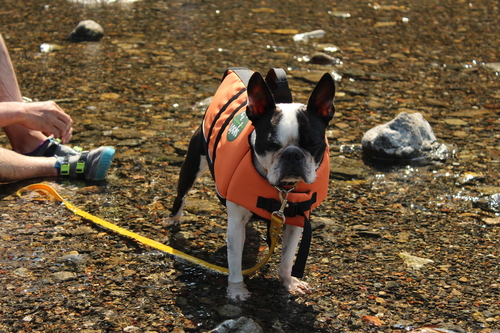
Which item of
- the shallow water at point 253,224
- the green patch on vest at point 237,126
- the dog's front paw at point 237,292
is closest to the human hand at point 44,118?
the shallow water at point 253,224

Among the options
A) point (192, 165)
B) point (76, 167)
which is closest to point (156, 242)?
point (192, 165)

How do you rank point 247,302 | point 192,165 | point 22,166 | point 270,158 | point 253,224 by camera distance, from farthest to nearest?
1. point 22,166
2. point 253,224
3. point 192,165
4. point 247,302
5. point 270,158

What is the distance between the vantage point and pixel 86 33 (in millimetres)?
9430

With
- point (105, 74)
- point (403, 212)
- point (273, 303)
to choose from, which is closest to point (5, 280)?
point (273, 303)

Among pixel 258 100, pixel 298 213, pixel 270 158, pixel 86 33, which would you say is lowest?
pixel 86 33

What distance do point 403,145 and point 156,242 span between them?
277 centimetres

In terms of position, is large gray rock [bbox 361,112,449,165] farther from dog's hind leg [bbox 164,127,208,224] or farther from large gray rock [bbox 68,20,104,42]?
large gray rock [bbox 68,20,104,42]

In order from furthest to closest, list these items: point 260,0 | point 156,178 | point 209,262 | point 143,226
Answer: point 260,0 < point 156,178 < point 143,226 < point 209,262

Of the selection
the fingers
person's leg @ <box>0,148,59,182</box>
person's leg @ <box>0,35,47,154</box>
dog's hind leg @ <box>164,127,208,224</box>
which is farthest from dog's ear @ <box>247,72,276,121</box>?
person's leg @ <box>0,35,47,154</box>

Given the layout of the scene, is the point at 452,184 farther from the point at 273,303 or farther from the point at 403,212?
the point at 273,303

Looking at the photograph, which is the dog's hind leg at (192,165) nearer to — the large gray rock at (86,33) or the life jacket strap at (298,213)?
the life jacket strap at (298,213)

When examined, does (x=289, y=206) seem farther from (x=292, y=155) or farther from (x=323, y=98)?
(x=323, y=98)

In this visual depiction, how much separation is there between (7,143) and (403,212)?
12.6ft

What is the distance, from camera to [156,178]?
5.39 metres
